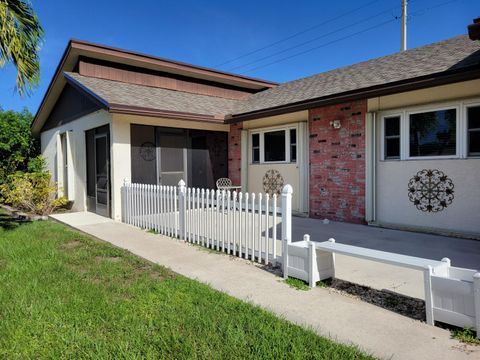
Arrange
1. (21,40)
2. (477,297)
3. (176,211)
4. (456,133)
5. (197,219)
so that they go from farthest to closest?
(176,211), (21,40), (456,133), (197,219), (477,297)

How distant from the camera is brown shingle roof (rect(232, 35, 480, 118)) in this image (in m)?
7.05

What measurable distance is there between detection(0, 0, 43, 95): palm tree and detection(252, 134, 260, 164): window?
20.9ft

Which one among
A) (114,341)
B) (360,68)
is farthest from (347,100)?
(114,341)

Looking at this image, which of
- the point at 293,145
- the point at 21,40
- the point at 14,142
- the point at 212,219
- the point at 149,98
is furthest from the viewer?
the point at 14,142

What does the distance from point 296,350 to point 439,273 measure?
5.45ft

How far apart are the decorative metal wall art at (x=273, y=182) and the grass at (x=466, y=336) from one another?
24.6 ft

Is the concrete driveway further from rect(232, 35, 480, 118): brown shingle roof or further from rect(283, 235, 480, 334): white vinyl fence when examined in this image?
rect(232, 35, 480, 118): brown shingle roof

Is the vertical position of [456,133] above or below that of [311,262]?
above

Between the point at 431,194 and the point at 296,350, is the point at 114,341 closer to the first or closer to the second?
the point at 296,350

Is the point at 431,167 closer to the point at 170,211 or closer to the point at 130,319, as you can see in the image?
the point at 170,211

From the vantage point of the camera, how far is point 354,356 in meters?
2.62

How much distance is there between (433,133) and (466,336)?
5250 millimetres

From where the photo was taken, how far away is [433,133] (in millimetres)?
7121

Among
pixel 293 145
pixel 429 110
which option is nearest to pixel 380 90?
pixel 429 110
